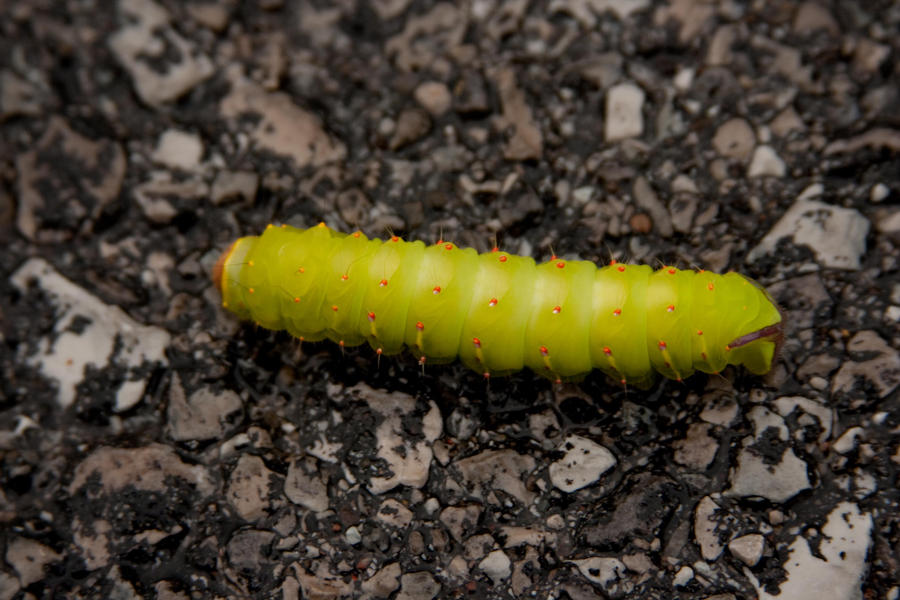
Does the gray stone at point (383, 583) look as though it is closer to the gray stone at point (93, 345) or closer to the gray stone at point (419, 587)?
the gray stone at point (419, 587)

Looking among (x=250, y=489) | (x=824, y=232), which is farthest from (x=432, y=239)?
(x=824, y=232)

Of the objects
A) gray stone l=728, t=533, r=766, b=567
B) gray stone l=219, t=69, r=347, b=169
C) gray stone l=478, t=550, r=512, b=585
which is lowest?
gray stone l=478, t=550, r=512, b=585

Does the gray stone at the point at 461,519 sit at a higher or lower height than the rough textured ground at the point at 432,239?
lower

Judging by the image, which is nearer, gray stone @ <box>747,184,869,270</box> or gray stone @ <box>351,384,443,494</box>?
gray stone @ <box>351,384,443,494</box>

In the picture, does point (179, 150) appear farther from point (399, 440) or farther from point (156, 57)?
point (399, 440)

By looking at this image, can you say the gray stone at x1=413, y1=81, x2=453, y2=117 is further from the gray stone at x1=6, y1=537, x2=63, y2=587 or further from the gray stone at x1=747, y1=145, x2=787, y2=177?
the gray stone at x1=6, y1=537, x2=63, y2=587

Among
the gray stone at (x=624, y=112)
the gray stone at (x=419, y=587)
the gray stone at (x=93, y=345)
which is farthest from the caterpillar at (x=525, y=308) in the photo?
the gray stone at (x=624, y=112)

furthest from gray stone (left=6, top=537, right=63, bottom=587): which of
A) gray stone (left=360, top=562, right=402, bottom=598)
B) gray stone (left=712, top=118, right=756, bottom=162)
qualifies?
gray stone (left=712, top=118, right=756, bottom=162)
